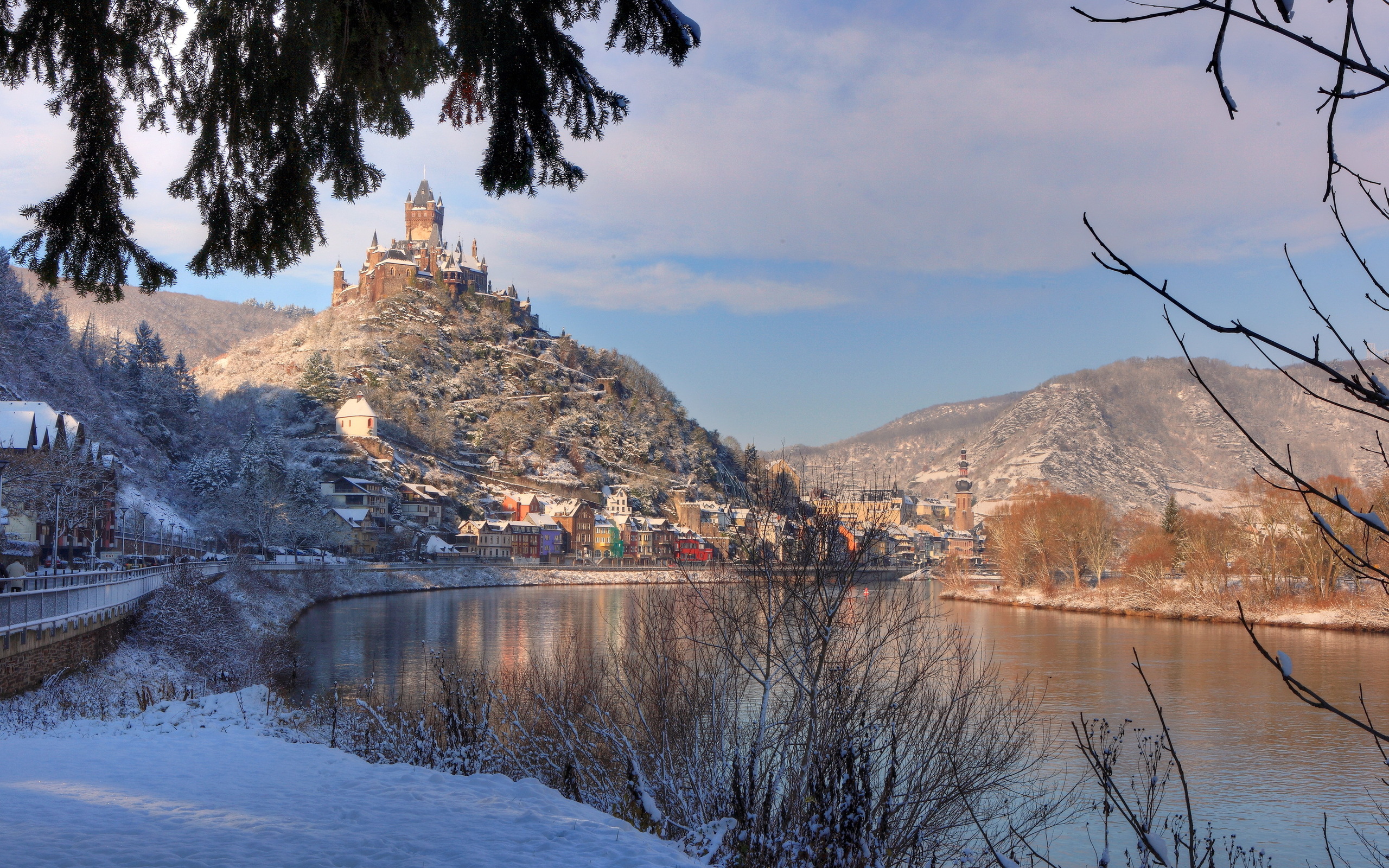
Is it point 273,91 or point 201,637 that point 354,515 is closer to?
point 201,637

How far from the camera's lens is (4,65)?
369 centimetres

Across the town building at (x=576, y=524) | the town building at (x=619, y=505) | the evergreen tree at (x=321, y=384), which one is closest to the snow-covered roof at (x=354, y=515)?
the town building at (x=576, y=524)

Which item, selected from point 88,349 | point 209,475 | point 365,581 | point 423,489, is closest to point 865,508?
point 365,581

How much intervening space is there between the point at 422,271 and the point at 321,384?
132 feet

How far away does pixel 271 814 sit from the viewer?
20.7ft

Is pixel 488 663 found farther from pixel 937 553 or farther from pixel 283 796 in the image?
pixel 937 553

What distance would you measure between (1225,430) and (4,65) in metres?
211

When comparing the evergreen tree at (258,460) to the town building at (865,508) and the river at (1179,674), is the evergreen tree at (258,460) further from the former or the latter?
the town building at (865,508)

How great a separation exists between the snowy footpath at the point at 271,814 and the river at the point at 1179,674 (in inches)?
275

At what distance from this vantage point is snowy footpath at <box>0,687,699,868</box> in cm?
530

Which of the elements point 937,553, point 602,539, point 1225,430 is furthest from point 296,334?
point 1225,430

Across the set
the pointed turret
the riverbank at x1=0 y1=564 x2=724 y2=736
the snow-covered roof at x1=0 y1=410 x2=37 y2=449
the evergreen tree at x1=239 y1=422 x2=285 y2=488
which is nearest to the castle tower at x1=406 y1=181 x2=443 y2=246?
the pointed turret

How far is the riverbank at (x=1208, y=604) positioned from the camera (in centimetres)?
3925

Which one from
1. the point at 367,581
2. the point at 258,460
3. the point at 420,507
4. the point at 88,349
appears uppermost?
the point at 88,349
